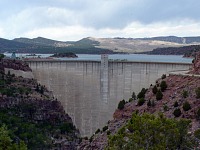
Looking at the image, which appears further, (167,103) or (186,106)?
(167,103)

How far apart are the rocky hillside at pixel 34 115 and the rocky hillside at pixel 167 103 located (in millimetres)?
15197

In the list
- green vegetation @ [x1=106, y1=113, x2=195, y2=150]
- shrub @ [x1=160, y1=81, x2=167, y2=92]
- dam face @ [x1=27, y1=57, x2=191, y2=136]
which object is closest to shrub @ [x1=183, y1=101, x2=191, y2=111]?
shrub @ [x1=160, y1=81, x2=167, y2=92]

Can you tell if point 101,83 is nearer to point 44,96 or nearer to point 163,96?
point 44,96

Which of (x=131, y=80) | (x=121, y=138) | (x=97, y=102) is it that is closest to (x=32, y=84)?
(x=97, y=102)

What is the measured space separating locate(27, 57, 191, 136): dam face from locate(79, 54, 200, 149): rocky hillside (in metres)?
7.31

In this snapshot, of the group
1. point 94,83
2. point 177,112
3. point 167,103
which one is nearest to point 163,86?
point 167,103

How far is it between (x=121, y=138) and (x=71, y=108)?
36309 mm

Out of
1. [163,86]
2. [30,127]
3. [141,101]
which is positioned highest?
[163,86]

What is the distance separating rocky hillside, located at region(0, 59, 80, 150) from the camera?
51594 mm

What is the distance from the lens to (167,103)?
115 ft

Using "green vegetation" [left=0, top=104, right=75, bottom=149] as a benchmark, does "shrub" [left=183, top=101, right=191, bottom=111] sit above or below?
above

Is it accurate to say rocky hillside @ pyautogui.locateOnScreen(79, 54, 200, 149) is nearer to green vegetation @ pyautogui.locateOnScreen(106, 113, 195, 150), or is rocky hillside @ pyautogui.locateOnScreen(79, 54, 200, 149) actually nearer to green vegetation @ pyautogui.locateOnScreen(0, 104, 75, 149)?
A: green vegetation @ pyautogui.locateOnScreen(106, 113, 195, 150)

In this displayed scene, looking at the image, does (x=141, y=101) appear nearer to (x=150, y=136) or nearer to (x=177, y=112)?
(x=177, y=112)

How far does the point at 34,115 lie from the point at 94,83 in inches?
459
